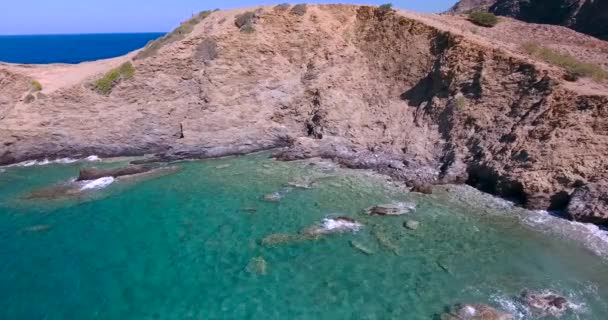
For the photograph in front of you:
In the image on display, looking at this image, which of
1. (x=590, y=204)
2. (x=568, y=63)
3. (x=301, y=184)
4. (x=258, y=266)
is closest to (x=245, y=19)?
(x=301, y=184)

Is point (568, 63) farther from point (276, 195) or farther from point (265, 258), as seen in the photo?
point (265, 258)

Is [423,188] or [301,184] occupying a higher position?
[423,188]

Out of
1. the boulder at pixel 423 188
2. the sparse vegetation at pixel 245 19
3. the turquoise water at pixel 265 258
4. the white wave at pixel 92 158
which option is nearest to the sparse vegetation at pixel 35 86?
the white wave at pixel 92 158

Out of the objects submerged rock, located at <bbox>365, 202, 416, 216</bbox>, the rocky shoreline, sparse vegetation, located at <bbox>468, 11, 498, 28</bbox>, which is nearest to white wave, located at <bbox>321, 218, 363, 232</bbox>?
submerged rock, located at <bbox>365, 202, 416, 216</bbox>

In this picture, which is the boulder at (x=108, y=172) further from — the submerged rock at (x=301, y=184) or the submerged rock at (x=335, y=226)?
the submerged rock at (x=335, y=226)

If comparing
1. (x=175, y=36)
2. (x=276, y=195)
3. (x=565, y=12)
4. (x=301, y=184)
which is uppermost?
(x=565, y=12)

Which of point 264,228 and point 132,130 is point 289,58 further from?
point 264,228
